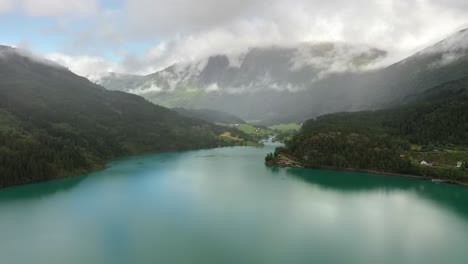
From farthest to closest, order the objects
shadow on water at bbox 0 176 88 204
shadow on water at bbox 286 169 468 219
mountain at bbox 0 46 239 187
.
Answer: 1. mountain at bbox 0 46 239 187
2. shadow on water at bbox 0 176 88 204
3. shadow on water at bbox 286 169 468 219

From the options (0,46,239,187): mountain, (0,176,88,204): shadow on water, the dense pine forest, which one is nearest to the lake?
(0,176,88,204): shadow on water

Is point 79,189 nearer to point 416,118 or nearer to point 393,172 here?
point 393,172

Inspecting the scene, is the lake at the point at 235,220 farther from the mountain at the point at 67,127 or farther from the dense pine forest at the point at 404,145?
the mountain at the point at 67,127

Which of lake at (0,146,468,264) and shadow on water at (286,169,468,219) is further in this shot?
shadow on water at (286,169,468,219)

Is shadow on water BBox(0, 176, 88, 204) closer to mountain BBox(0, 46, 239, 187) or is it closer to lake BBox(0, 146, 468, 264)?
lake BBox(0, 146, 468, 264)

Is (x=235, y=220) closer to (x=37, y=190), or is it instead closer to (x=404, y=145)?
(x=37, y=190)

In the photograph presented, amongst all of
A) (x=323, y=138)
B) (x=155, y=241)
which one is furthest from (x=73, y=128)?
(x=155, y=241)

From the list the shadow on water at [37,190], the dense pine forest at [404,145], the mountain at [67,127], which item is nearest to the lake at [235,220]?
the shadow on water at [37,190]
